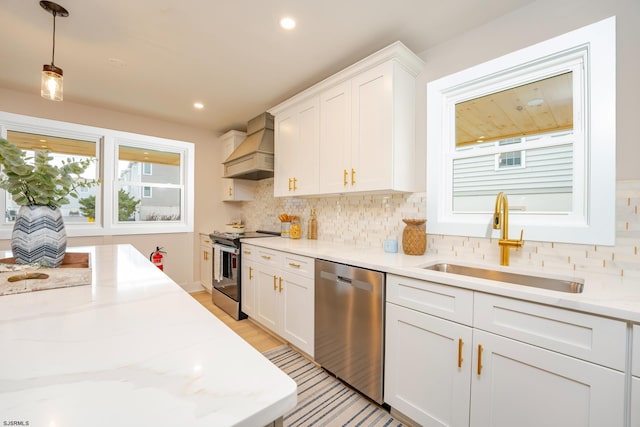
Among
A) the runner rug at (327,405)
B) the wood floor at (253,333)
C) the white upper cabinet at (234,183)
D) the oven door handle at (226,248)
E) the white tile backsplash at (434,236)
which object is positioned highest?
the white upper cabinet at (234,183)

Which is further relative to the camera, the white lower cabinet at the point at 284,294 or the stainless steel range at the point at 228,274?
the stainless steel range at the point at 228,274

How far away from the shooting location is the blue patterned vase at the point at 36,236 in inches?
45.1

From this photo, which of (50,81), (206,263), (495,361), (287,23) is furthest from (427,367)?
(206,263)

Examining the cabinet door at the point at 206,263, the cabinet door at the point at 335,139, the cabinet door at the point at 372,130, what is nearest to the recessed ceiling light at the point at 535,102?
the cabinet door at the point at 372,130

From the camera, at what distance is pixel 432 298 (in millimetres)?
1407

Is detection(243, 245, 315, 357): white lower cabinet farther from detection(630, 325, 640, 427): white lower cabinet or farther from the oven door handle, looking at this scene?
detection(630, 325, 640, 427): white lower cabinet

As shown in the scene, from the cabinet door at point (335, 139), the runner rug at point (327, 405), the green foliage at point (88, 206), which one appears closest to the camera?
the runner rug at point (327, 405)

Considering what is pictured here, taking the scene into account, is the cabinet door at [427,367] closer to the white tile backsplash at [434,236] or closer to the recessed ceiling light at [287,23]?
the white tile backsplash at [434,236]

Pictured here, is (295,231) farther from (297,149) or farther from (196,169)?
(196,169)

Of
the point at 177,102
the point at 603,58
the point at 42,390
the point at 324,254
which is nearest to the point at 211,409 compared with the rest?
the point at 42,390

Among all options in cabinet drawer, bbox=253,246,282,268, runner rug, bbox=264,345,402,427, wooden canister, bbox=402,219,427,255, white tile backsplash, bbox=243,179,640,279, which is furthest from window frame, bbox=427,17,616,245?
cabinet drawer, bbox=253,246,282,268

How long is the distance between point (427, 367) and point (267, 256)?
1.62m

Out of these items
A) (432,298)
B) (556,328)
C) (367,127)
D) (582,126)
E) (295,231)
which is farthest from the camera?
(295,231)

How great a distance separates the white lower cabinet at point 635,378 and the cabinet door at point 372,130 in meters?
1.37
